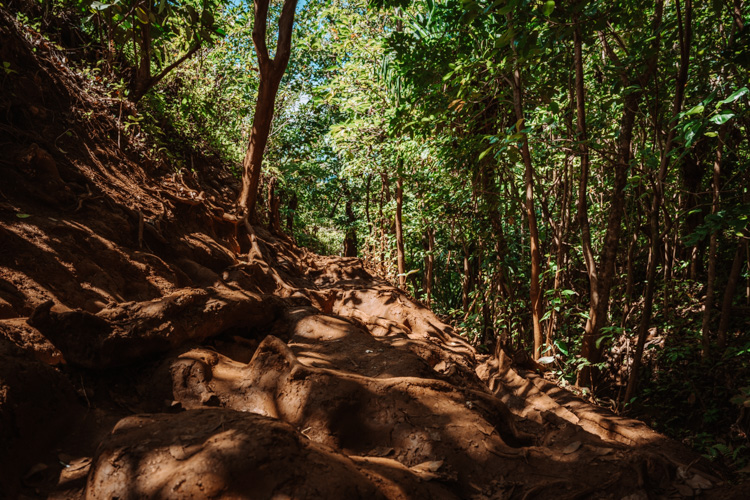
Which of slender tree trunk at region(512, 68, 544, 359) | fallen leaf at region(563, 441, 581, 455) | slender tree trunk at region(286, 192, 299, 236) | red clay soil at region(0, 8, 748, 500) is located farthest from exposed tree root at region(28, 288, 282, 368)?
slender tree trunk at region(286, 192, 299, 236)

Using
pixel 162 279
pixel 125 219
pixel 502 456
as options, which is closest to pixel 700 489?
pixel 502 456

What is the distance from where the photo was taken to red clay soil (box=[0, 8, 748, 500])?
73.0 inches

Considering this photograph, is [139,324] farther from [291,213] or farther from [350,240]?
[350,240]

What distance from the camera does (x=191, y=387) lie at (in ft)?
9.68

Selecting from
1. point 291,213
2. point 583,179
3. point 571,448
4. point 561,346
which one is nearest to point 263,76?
point 583,179

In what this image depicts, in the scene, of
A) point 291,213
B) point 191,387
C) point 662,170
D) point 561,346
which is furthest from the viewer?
point 291,213

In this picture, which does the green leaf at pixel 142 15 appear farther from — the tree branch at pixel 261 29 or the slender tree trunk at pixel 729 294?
the slender tree trunk at pixel 729 294

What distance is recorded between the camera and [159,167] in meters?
6.94

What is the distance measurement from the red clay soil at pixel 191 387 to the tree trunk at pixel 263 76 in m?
2.13

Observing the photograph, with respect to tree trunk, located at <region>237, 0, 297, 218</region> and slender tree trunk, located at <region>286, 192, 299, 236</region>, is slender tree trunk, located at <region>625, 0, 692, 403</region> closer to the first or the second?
tree trunk, located at <region>237, 0, 297, 218</region>

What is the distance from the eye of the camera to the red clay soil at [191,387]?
186cm

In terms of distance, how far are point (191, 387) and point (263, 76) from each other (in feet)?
19.8

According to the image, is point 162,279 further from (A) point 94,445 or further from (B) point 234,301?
(A) point 94,445

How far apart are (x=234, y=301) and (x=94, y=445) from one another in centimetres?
169
